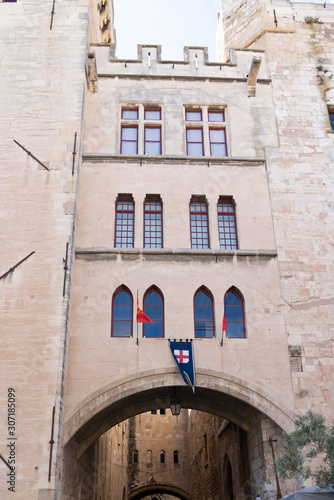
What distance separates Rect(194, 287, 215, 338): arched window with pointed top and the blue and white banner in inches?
19.8

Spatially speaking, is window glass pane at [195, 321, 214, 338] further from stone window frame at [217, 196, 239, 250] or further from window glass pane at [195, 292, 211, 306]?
stone window frame at [217, 196, 239, 250]

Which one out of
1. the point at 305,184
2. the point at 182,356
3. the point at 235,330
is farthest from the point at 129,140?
the point at 182,356

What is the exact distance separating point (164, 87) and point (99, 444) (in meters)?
12.2

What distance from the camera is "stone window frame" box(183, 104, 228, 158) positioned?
1686 cm

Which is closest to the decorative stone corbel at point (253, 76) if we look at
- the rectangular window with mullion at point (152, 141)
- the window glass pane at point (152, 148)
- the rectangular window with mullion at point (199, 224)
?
the rectangular window with mullion at point (152, 141)

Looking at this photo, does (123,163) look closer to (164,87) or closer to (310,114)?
(164,87)

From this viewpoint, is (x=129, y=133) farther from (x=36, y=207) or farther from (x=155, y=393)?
(x=155, y=393)

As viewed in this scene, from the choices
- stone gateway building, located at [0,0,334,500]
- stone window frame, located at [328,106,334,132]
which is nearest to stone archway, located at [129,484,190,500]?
stone gateway building, located at [0,0,334,500]

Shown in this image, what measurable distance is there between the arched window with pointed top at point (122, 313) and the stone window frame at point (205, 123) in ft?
16.9

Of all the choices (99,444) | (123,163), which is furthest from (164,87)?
(99,444)

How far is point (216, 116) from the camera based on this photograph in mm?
17422

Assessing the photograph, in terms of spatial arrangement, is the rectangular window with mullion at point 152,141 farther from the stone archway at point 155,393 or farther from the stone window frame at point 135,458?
the stone window frame at point 135,458

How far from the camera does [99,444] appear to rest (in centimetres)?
1823

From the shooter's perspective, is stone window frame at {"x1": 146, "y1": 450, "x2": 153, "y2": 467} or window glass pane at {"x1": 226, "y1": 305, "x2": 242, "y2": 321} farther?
stone window frame at {"x1": 146, "y1": 450, "x2": 153, "y2": 467}
